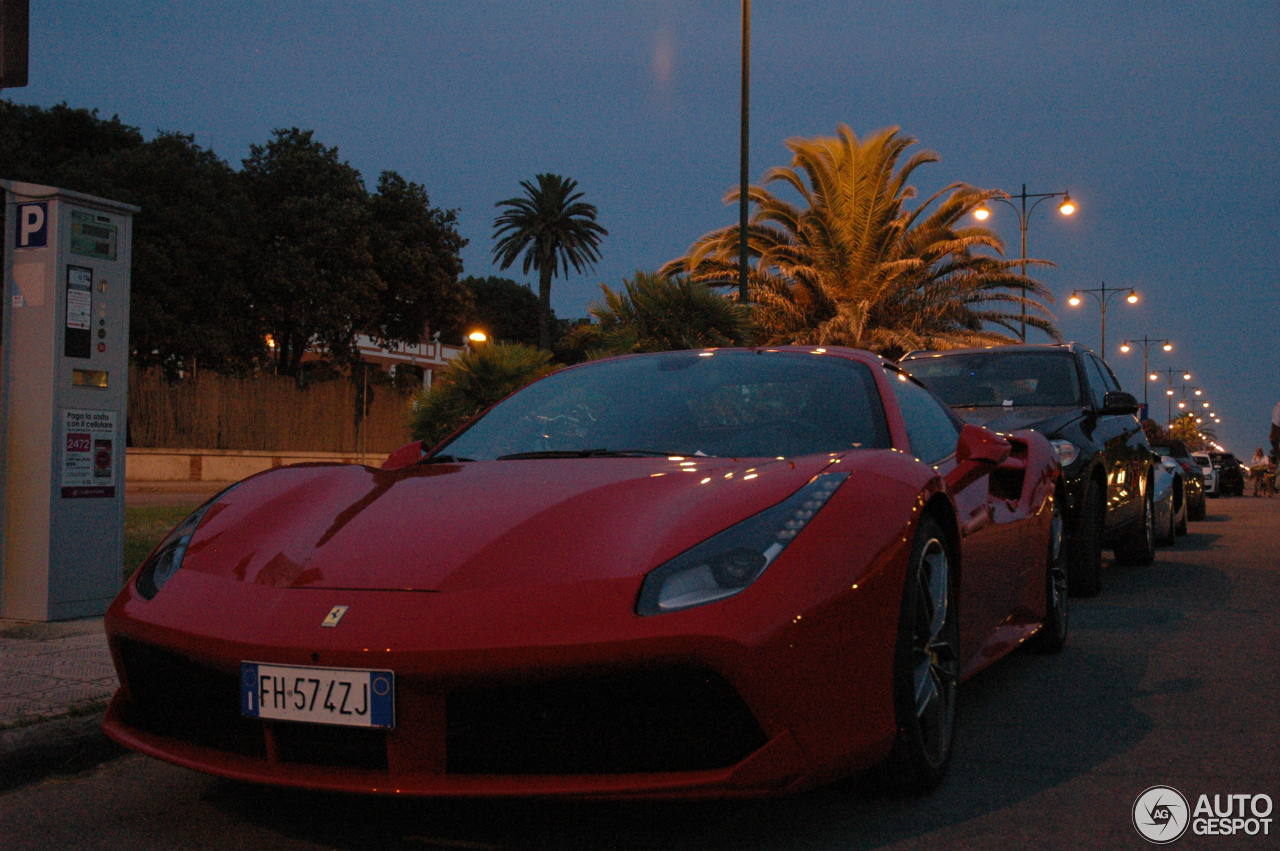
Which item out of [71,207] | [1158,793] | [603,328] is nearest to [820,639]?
[1158,793]

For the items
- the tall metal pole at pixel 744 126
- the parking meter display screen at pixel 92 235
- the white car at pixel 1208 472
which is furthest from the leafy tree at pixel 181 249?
the white car at pixel 1208 472

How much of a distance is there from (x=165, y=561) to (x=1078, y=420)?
21.1 ft

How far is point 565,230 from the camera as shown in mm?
52812

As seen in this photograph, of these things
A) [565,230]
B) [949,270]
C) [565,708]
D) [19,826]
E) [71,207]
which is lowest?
[19,826]

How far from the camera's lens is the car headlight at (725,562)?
8.53 feet

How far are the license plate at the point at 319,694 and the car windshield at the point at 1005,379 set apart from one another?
21.7 ft

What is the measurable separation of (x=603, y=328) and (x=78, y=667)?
8.85 meters

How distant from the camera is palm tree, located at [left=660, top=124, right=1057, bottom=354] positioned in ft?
74.4

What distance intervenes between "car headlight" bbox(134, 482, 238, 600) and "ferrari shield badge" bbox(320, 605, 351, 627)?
0.66 meters

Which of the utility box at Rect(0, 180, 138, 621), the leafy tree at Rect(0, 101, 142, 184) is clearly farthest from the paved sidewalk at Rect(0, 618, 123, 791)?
the leafy tree at Rect(0, 101, 142, 184)

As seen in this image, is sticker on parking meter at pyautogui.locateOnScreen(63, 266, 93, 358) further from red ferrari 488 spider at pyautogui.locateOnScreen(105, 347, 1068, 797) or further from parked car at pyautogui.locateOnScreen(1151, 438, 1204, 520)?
parked car at pyautogui.locateOnScreen(1151, 438, 1204, 520)

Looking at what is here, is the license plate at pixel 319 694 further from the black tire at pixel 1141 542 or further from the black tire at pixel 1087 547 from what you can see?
the black tire at pixel 1141 542

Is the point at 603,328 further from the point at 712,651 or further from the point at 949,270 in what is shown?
the point at 949,270

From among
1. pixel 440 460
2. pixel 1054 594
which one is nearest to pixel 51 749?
pixel 440 460
